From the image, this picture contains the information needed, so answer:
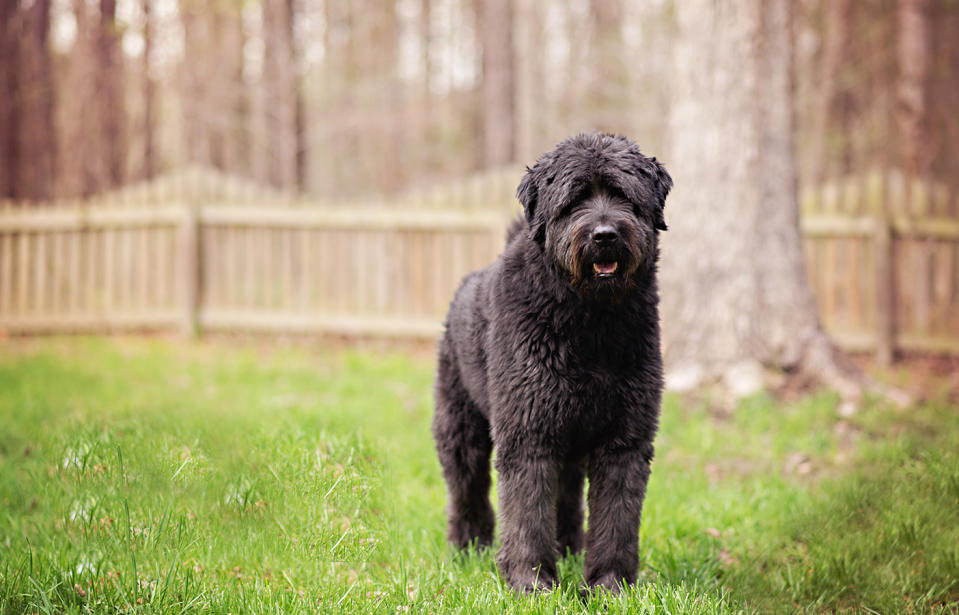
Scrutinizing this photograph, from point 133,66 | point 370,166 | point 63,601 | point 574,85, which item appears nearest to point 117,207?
point 133,66

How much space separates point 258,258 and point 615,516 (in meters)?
8.81

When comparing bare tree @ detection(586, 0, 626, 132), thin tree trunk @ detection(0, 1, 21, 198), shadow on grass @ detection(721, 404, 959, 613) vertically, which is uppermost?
bare tree @ detection(586, 0, 626, 132)

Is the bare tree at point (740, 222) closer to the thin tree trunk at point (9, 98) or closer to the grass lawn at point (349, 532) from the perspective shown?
the grass lawn at point (349, 532)

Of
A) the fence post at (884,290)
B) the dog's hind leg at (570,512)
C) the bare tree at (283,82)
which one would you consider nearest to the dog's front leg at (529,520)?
the dog's hind leg at (570,512)

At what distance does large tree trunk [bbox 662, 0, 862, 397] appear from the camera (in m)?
6.99

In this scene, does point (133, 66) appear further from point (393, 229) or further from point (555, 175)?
point (555, 175)

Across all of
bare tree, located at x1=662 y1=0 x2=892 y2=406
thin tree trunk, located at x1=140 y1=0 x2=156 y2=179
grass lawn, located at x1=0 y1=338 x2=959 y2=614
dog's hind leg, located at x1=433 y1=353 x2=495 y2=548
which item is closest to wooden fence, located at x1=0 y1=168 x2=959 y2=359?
bare tree, located at x1=662 y1=0 x2=892 y2=406

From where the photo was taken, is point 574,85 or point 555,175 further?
point 574,85

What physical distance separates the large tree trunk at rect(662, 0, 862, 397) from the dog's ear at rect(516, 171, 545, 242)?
3949mm

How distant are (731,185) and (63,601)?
19.5 feet

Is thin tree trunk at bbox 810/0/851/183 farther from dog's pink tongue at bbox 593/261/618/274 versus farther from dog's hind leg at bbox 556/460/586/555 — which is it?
dog's pink tongue at bbox 593/261/618/274

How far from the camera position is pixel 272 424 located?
373 centimetres

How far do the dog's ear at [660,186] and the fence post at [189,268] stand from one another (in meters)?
8.87

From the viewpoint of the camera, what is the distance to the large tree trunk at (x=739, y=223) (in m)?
6.99
